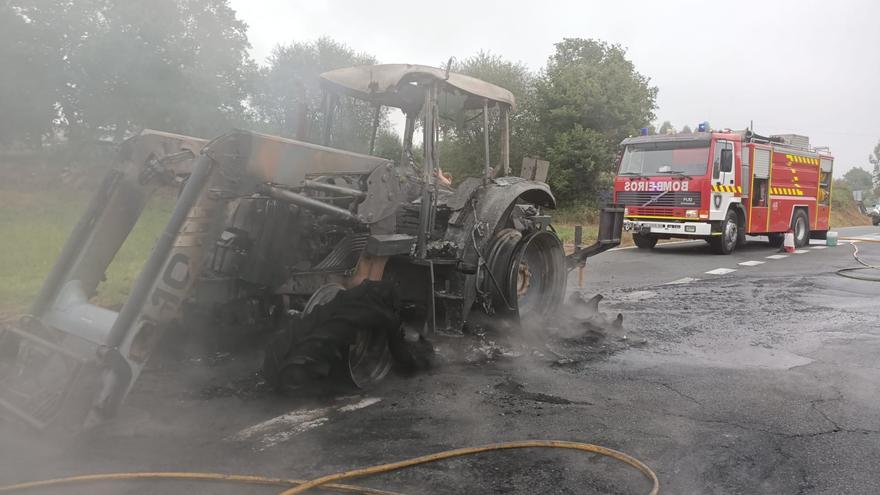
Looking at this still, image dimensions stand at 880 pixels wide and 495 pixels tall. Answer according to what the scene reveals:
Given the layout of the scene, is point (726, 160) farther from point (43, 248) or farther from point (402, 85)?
point (43, 248)

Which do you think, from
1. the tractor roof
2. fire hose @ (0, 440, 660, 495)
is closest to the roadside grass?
fire hose @ (0, 440, 660, 495)

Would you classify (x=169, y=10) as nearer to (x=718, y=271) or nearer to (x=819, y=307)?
(x=718, y=271)

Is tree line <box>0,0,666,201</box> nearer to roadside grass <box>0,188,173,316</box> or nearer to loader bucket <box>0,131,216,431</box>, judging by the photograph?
roadside grass <box>0,188,173,316</box>

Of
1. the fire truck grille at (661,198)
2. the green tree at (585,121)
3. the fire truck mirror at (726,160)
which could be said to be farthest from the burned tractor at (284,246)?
the green tree at (585,121)

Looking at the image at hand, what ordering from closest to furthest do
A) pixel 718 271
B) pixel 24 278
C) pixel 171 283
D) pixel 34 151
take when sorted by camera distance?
pixel 171 283 < pixel 24 278 < pixel 718 271 < pixel 34 151

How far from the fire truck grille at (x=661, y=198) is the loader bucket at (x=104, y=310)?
11627 mm

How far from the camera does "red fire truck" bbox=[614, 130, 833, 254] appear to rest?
45.0 ft

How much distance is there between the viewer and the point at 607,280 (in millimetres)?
10172

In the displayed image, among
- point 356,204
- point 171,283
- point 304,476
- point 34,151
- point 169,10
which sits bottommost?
point 304,476

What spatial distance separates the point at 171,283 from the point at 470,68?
31.3m

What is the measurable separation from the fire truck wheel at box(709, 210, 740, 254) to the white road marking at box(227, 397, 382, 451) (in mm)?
11800

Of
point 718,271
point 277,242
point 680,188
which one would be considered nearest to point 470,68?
point 680,188

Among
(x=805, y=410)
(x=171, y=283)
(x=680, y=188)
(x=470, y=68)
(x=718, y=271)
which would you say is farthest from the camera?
(x=470, y=68)

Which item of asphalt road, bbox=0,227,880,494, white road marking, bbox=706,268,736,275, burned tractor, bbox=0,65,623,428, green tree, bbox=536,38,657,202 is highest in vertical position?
green tree, bbox=536,38,657,202
